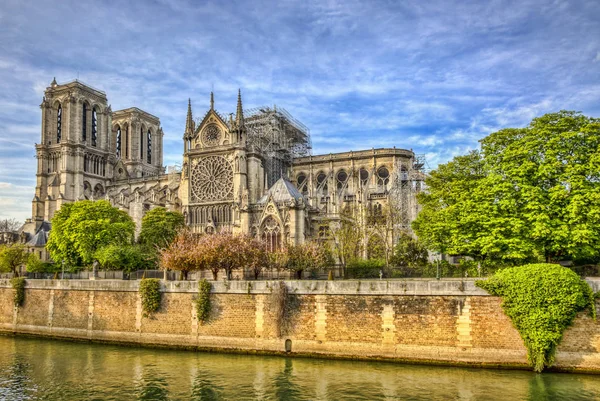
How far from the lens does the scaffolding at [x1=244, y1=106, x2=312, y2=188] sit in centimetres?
6550

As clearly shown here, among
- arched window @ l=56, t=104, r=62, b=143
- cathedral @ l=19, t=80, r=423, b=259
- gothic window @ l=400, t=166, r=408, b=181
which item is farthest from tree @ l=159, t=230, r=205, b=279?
arched window @ l=56, t=104, r=62, b=143

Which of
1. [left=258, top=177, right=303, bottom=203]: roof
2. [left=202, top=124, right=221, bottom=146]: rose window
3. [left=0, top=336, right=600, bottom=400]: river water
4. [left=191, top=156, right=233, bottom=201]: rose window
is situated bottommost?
[left=0, top=336, right=600, bottom=400]: river water

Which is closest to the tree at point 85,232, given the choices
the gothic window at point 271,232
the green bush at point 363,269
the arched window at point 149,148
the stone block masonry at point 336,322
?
the stone block masonry at point 336,322

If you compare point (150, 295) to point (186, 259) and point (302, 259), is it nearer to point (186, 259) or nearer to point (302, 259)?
point (186, 259)

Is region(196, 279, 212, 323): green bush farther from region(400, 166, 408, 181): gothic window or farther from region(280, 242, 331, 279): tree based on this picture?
region(400, 166, 408, 181): gothic window

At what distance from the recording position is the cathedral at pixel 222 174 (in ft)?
177

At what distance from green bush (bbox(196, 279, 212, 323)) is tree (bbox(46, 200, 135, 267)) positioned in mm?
17986

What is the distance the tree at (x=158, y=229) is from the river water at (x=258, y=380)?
79.6ft

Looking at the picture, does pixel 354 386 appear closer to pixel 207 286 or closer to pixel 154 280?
pixel 207 286

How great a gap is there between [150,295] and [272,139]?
4075 cm

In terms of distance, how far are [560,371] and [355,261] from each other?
20054 millimetres

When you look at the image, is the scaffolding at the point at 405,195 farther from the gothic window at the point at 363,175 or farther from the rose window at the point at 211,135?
the rose window at the point at 211,135

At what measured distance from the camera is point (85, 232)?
4391cm

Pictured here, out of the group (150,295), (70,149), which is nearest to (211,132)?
(70,149)
